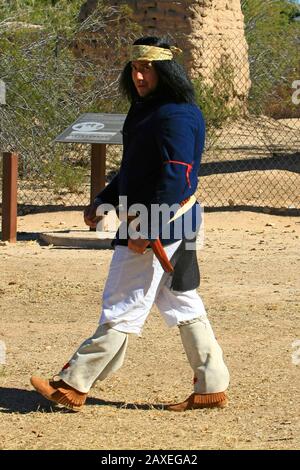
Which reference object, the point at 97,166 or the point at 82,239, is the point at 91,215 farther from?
the point at 97,166

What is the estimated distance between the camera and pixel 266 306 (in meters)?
8.16

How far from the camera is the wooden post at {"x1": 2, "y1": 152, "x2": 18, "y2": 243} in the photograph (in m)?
11.0

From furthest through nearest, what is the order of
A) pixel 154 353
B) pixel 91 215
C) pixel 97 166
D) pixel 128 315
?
pixel 97 166, pixel 154 353, pixel 91 215, pixel 128 315

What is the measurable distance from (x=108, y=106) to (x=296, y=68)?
474 centimetres

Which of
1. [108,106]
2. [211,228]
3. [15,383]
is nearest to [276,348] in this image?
[15,383]

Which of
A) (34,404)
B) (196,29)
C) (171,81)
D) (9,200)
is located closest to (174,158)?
(171,81)

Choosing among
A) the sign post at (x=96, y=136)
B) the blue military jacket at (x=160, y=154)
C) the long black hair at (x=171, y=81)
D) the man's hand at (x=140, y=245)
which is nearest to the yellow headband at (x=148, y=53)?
the long black hair at (x=171, y=81)

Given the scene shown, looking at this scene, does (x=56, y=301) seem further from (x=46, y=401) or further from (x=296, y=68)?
(x=296, y=68)

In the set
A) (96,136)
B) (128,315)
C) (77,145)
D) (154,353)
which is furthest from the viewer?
(77,145)

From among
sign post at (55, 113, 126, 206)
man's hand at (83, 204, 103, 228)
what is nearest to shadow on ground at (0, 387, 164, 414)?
man's hand at (83, 204, 103, 228)

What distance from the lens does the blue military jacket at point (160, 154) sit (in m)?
5.45

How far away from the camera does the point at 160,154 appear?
5477 mm

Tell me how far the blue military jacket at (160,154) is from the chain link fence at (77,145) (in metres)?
7.44

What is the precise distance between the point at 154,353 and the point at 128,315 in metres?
1.37
